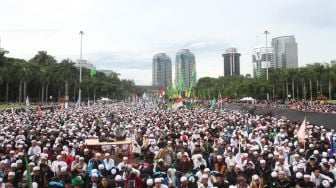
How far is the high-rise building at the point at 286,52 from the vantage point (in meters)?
171

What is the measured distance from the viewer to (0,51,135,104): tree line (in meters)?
74.5

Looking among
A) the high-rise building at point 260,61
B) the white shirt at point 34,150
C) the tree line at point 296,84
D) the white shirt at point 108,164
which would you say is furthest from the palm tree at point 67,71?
the white shirt at point 108,164

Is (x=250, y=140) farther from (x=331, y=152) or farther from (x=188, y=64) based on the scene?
(x=188, y=64)

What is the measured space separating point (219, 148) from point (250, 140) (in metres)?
2.45

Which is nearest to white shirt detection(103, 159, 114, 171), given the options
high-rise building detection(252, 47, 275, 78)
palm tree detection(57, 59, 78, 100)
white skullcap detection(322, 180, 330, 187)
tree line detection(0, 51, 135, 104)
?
white skullcap detection(322, 180, 330, 187)

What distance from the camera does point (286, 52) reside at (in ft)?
567

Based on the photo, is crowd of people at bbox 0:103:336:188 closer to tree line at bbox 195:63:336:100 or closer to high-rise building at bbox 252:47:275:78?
tree line at bbox 195:63:336:100

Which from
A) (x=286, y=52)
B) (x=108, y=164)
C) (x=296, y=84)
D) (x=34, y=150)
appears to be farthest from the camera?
(x=286, y=52)

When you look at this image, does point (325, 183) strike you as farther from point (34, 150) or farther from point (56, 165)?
point (34, 150)

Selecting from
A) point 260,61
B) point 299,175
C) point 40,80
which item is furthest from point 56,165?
point 260,61

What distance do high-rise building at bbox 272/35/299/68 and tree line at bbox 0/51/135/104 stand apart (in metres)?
78.5

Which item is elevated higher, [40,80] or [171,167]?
[40,80]

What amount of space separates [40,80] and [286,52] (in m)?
115

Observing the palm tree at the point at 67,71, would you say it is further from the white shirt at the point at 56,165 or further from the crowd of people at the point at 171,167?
the white shirt at the point at 56,165
